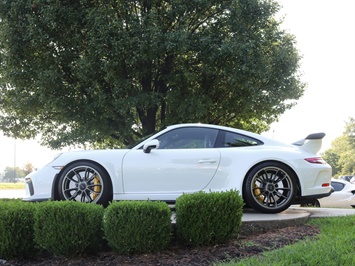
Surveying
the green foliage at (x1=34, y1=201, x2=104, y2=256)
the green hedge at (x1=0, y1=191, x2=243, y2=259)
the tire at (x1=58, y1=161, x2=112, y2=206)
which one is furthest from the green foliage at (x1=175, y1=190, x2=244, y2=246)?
the tire at (x1=58, y1=161, x2=112, y2=206)

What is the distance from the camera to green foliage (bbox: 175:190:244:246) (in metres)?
4.11

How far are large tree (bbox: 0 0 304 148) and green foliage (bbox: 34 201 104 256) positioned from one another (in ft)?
22.9

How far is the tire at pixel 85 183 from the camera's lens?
211 inches

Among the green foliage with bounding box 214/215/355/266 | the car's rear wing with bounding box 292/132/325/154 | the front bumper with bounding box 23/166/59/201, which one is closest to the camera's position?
the green foliage with bounding box 214/215/355/266

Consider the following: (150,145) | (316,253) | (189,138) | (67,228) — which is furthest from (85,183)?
(316,253)

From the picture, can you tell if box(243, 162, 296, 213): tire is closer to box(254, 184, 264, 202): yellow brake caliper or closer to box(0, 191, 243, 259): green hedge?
box(254, 184, 264, 202): yellow brake caliper

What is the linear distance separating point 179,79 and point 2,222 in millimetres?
8386

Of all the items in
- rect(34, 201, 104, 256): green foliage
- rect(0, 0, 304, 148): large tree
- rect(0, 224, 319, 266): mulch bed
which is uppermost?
rect(0, 0, 304, 148): large tree

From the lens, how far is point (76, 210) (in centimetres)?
405

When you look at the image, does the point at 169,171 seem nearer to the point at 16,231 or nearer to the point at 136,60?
the point at 16,231

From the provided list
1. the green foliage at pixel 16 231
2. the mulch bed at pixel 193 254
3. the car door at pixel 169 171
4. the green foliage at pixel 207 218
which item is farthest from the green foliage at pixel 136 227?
the car door at pixel 169 171

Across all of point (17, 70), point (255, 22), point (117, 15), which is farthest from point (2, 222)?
point (255, 22)

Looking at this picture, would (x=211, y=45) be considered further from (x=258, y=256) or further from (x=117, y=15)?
(x=258, y=256)

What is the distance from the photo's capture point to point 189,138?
5.75m
